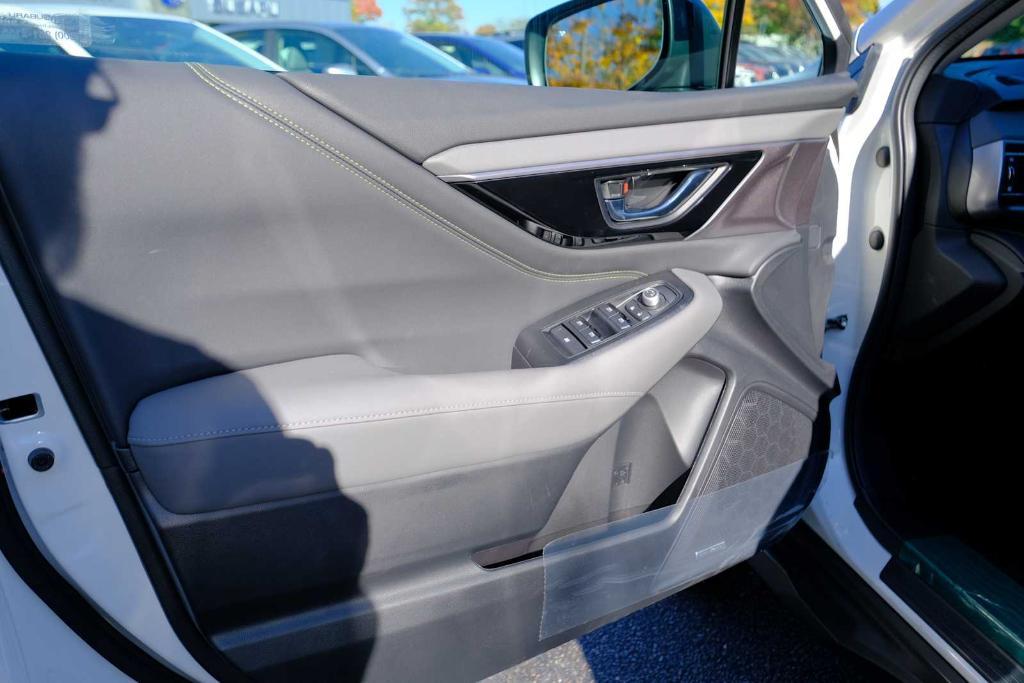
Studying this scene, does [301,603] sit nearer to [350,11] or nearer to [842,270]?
[350,11]

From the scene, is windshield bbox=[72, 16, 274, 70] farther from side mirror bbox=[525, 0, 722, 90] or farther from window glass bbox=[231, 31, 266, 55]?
side mirror bbox=[525, 0, 722, 90]

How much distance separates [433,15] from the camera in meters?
1.54

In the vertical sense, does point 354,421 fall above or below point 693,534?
above

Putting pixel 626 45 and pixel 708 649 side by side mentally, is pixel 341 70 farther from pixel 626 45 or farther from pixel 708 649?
pixel 708 649

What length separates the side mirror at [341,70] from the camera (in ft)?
4.21

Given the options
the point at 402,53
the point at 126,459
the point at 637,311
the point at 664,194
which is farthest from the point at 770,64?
the point at 126,459

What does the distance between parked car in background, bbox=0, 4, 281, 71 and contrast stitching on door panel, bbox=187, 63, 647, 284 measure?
3.9 inches

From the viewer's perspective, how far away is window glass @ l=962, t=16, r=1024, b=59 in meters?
1.71

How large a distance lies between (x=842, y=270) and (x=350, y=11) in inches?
46.9

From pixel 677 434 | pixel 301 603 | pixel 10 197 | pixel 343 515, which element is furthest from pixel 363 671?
pixel 10 197

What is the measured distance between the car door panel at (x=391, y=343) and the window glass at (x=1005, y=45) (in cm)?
57

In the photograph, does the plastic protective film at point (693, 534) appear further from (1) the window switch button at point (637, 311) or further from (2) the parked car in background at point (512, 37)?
(2) the parked car in background at point (512, 37)

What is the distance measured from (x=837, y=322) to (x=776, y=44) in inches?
25.7

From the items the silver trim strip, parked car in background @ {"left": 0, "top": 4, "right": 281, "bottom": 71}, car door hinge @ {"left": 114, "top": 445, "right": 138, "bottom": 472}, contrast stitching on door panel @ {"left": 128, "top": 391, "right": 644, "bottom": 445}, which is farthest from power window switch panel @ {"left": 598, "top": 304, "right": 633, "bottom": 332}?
car door hinge @ {"left": 114, "top": 445, "right": 138, "bottom": 472}
